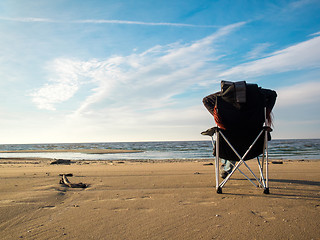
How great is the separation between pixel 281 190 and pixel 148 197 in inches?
100

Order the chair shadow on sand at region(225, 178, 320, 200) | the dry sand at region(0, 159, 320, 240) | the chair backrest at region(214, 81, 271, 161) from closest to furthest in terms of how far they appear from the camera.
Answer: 1. the dry sand at region(0, 159, 320, 240)
2. the chair shadow on sand at region(225, 178, 320, 200)
3. the chair backrest at region(214, 81, 271, 161)

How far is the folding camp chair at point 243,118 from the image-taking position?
4133mm

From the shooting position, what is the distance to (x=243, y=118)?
13.7 feet

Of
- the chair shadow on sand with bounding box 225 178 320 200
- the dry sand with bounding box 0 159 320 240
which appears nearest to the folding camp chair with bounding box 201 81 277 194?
the chair shadow on sand with bounding box 225 178 320 200

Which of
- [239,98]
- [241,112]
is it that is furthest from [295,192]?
[239,98]

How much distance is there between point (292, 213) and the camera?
10.0 feet

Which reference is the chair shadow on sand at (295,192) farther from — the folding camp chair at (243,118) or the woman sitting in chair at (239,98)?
the woman sitting in chair at (239,98)

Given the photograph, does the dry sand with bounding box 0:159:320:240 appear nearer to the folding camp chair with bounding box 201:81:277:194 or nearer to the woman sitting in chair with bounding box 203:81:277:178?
the folding camp chair with bounding box 201:81:277:194

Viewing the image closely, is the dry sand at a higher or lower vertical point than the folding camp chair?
lower

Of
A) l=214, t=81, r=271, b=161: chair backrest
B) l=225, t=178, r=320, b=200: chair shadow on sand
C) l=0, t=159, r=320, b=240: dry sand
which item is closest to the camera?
l=0, t=159, r=320, b=240: dry sand

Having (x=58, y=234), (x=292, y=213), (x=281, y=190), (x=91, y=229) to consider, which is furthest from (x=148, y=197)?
(x=281, y=190)

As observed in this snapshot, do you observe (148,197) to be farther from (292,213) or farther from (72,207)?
(292,213)

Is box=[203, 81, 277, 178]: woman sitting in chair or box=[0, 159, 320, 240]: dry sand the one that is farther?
box=[203, 81, 277, 178]: woman sitting in chair

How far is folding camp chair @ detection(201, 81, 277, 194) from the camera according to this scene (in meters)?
4.13
